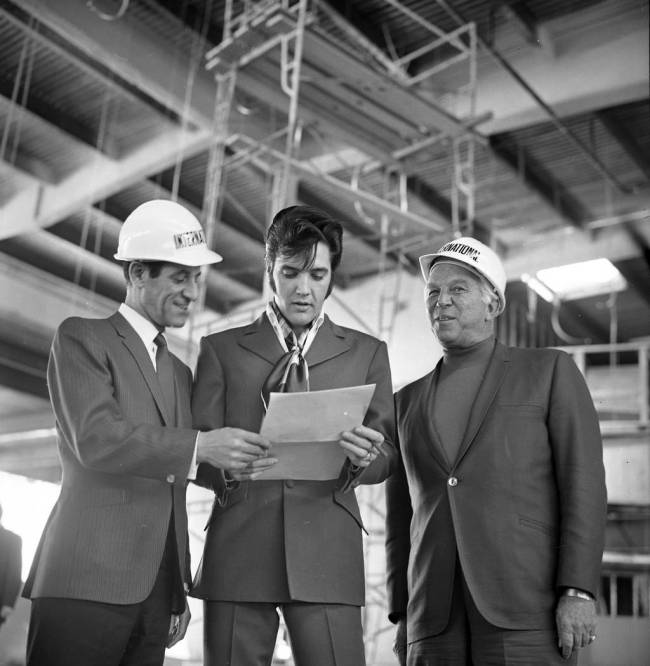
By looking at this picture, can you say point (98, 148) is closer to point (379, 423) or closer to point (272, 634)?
point (379, 423)

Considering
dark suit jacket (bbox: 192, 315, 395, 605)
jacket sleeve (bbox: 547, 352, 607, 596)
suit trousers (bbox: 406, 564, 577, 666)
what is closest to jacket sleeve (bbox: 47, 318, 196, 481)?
dark suit jacket (bbox: 192, 315, 395, 605)

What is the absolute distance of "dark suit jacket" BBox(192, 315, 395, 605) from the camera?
2477mm

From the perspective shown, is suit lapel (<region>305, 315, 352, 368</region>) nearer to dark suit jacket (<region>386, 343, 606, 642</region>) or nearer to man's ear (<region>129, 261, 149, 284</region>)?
dark suit jacket (<region>386, 343, 606, 642</region>)

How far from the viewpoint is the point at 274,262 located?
274 centimetres

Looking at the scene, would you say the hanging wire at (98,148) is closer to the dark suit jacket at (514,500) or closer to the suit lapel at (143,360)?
the suit lapel at (143,360)

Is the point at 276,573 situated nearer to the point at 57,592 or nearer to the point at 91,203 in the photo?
the point at 57,592

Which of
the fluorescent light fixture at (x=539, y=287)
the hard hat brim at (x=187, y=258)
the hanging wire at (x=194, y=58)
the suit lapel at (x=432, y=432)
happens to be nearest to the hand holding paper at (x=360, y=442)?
the suit lapel at (x=432, y=432)

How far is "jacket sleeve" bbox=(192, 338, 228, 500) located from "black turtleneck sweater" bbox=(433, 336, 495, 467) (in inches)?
30.6

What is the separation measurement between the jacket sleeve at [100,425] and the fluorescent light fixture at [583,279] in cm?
1188

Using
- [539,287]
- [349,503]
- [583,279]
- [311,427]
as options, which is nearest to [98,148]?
[539,287]

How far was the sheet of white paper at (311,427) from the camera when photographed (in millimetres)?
2293

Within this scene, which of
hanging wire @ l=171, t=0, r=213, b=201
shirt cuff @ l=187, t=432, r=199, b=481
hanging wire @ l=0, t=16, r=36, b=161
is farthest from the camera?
hanging wire @ l=171, t=0, r=213, b=201

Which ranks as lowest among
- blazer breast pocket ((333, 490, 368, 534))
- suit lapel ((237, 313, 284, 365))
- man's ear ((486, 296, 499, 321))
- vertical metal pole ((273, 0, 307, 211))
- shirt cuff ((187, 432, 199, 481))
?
blazer breast pocket ((333, 490, 368, 534))

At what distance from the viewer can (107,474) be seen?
96.0 inches
